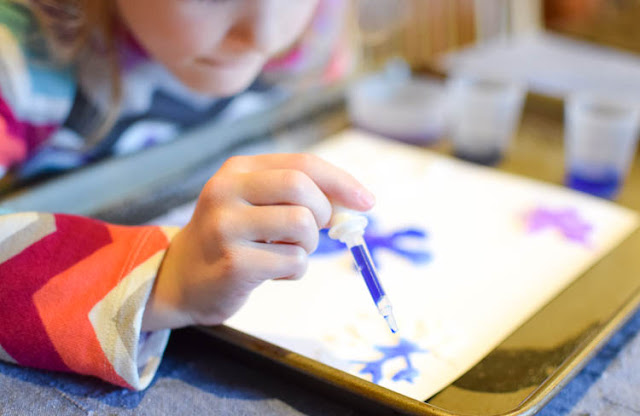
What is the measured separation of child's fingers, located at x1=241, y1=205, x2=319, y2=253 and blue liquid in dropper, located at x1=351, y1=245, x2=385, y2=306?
0.03 metres

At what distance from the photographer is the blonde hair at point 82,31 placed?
48cm

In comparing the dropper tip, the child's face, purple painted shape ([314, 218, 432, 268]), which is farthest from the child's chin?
the dropper tip

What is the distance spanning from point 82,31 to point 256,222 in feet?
0.89

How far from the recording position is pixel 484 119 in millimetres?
583

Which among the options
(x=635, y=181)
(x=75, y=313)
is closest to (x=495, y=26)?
(x=635, y=181)

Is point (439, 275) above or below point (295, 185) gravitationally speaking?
below

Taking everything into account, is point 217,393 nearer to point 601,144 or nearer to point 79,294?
point 79,294

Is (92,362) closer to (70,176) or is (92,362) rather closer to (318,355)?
(318,355)

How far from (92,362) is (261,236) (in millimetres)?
109

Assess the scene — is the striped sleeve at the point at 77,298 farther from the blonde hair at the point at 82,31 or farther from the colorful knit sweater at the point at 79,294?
the blonde hair at the point at 82,31

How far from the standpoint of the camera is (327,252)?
1.49 ft

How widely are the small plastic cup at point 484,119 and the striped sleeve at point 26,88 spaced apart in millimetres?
319

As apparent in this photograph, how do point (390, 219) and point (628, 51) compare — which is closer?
point (390, 219)

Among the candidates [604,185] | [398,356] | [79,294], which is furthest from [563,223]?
[79,294]
